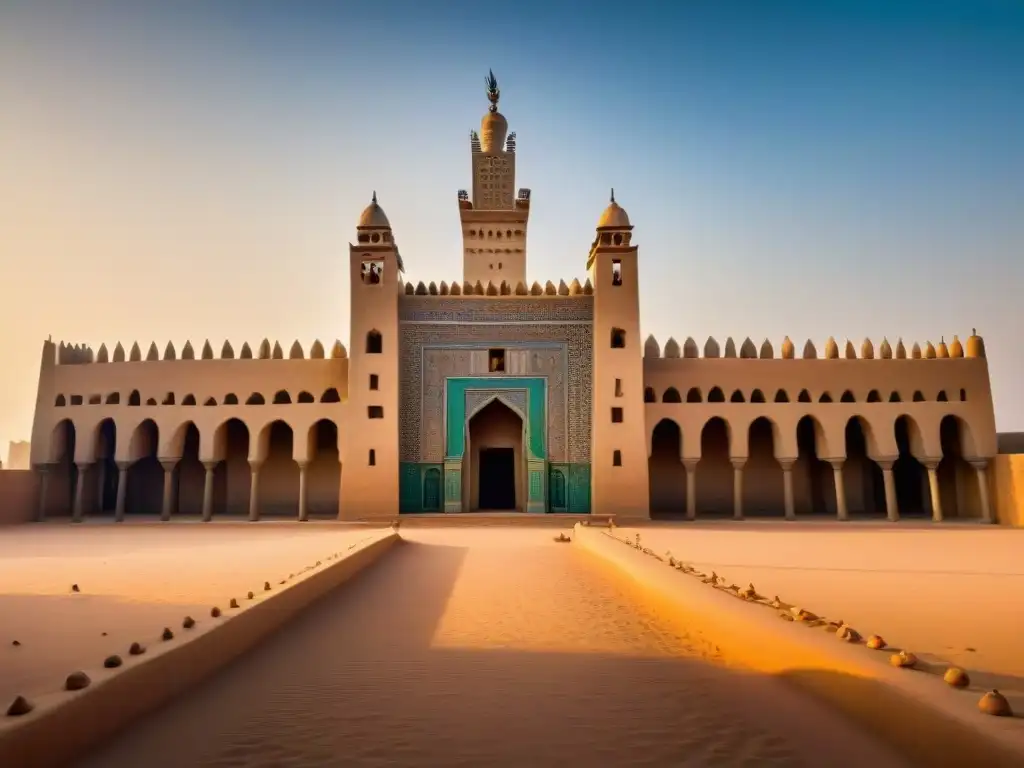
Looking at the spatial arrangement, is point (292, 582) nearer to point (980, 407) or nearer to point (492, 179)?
point (980, 407)

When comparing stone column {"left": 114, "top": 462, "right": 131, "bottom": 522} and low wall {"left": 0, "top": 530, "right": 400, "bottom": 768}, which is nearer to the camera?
low wall {"left": 0, "top": 530, "right": 400, "bottom": 768}

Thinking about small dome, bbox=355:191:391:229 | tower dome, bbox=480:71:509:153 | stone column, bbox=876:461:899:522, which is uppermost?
tower dome, bbox=480:71:509:153

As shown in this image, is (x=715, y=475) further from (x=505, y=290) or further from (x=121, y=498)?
(x=121, y=498)

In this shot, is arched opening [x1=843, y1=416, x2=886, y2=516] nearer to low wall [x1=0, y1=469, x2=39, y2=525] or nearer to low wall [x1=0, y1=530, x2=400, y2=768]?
low wall [x1=0, y1=530, x2=400, y2=768]

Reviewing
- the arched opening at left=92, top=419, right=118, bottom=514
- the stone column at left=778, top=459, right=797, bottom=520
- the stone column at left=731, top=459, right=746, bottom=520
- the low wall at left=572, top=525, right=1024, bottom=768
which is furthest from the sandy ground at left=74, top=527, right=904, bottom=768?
the arched opening at left=92, top=419, right=118, bottom=514

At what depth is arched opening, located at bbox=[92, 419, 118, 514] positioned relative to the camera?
70.9 ft

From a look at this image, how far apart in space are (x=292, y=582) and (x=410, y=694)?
2913mm

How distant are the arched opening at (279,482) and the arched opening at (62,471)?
5160 mm

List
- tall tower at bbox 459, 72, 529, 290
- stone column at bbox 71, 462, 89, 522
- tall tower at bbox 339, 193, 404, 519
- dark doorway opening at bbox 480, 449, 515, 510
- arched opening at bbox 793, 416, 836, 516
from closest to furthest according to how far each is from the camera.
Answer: tall tower at bbox 339, 193, 404, 519 → stone column at bbox 71, 462, 89, 522 → arched opening at bbox 793, 416, 836, 516 → dark doorway opening at bbox 480, 449, 515, 510 → tall tower at bbox 459, 72, 529, 290

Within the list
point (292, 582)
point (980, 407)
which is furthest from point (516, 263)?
point (292, 582)

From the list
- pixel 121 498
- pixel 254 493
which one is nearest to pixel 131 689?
pixel 254 493

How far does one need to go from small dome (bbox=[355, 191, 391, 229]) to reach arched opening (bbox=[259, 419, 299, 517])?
6.30m

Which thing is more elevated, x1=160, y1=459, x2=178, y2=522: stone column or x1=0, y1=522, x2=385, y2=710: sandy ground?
x1=160, y1=459, x2=178, y2=522: stone column

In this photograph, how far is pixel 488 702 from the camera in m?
4.05
